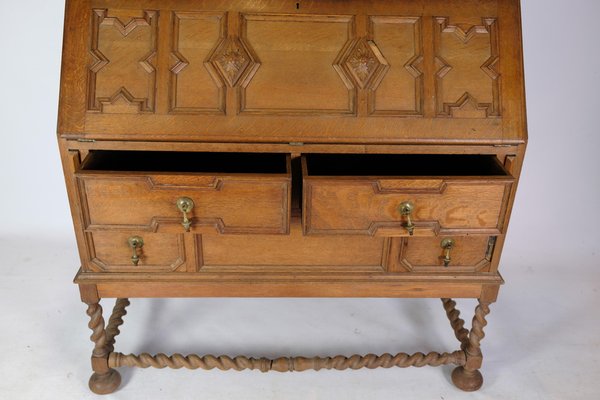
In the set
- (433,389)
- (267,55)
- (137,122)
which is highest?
(267,55)

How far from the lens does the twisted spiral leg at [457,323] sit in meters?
2.44

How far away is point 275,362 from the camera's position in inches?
91.9

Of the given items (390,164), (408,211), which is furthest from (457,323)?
(408,211)

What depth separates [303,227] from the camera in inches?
74.7

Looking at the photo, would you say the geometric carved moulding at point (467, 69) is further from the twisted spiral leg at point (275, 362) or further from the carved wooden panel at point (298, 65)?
the twisted spiral leg at point (275, 362)

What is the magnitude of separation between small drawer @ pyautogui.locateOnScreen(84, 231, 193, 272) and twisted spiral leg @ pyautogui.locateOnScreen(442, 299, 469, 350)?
3.73 feet

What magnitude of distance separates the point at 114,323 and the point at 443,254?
132 centimetres

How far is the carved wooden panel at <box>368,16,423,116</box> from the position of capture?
6.49 ft

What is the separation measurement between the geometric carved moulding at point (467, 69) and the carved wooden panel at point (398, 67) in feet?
0.21

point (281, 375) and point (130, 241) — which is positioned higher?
point (130, 241)

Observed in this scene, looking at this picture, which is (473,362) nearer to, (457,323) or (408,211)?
(457,323)
